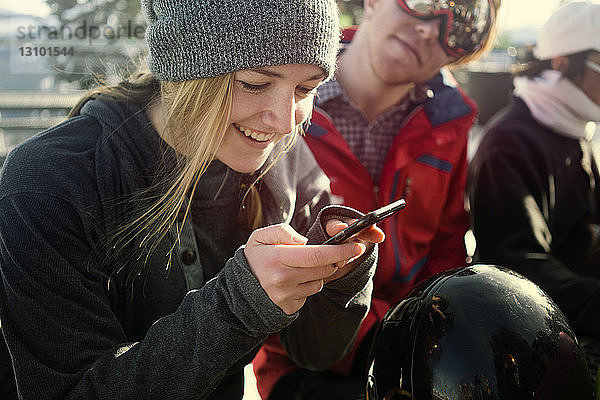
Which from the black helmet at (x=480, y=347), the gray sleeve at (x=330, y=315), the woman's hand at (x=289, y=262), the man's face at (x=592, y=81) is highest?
the man's face at (x=592, y=81)

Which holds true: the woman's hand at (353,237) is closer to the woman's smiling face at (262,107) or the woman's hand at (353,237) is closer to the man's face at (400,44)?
the woman's smiling face at (262,107)

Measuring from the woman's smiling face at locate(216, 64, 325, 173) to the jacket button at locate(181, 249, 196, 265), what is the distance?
0.85 ft

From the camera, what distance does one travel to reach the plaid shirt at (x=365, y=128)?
2.56 m

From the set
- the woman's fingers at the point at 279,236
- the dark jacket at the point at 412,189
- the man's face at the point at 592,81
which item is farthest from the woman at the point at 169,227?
the man's face at the point at 592,81

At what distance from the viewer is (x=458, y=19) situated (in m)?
2.40

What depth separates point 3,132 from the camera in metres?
4.11

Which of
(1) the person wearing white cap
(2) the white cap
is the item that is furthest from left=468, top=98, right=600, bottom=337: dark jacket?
(2) the white cap

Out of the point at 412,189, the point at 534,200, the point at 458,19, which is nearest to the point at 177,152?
the point at 412,189

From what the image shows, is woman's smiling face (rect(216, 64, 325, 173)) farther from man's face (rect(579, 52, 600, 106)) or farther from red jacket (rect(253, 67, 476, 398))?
man's face (rect(579, 52, 600, 106))

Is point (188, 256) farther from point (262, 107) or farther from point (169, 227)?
point (262, 107)

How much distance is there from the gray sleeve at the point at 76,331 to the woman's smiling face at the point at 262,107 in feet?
1.15

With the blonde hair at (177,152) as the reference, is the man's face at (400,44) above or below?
above

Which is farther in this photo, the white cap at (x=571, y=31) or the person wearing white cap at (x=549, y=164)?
the white cap at (x=571, y=31)

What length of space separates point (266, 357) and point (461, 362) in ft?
3.91
